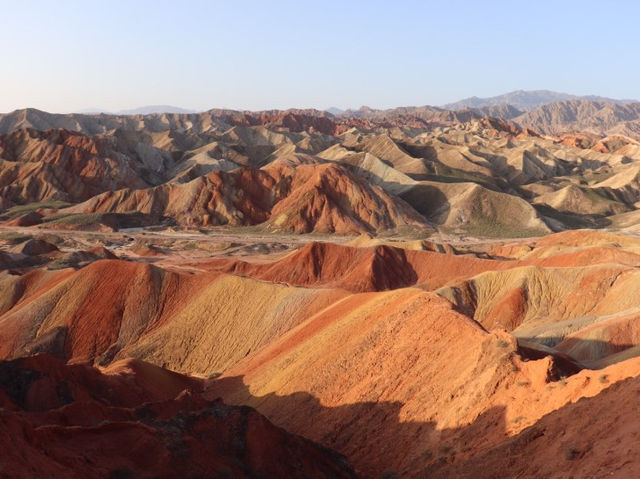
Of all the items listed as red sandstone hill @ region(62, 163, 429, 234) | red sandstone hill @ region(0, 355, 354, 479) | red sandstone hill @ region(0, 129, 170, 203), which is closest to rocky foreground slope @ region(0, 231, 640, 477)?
red sandstone hill @ region(0, 355, 354, 479)

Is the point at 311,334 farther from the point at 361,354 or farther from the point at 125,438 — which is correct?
the point at 125,438

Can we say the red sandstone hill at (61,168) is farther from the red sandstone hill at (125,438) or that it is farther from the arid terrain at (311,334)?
the red sandstone hill at (125,438)

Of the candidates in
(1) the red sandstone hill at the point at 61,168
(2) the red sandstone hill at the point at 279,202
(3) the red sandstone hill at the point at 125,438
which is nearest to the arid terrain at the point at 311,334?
(3) the red sandstone hill at the point at 125,438

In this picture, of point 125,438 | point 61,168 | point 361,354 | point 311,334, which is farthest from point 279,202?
point 125,438

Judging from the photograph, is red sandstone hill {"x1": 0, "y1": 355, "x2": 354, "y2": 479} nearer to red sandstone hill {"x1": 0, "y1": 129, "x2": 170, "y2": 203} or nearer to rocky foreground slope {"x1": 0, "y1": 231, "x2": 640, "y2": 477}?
rocky foreground slope {"x1": 0, "y1": 231, "x2": 640, "y2": 477}

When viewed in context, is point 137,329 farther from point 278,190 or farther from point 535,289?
point 278,190
